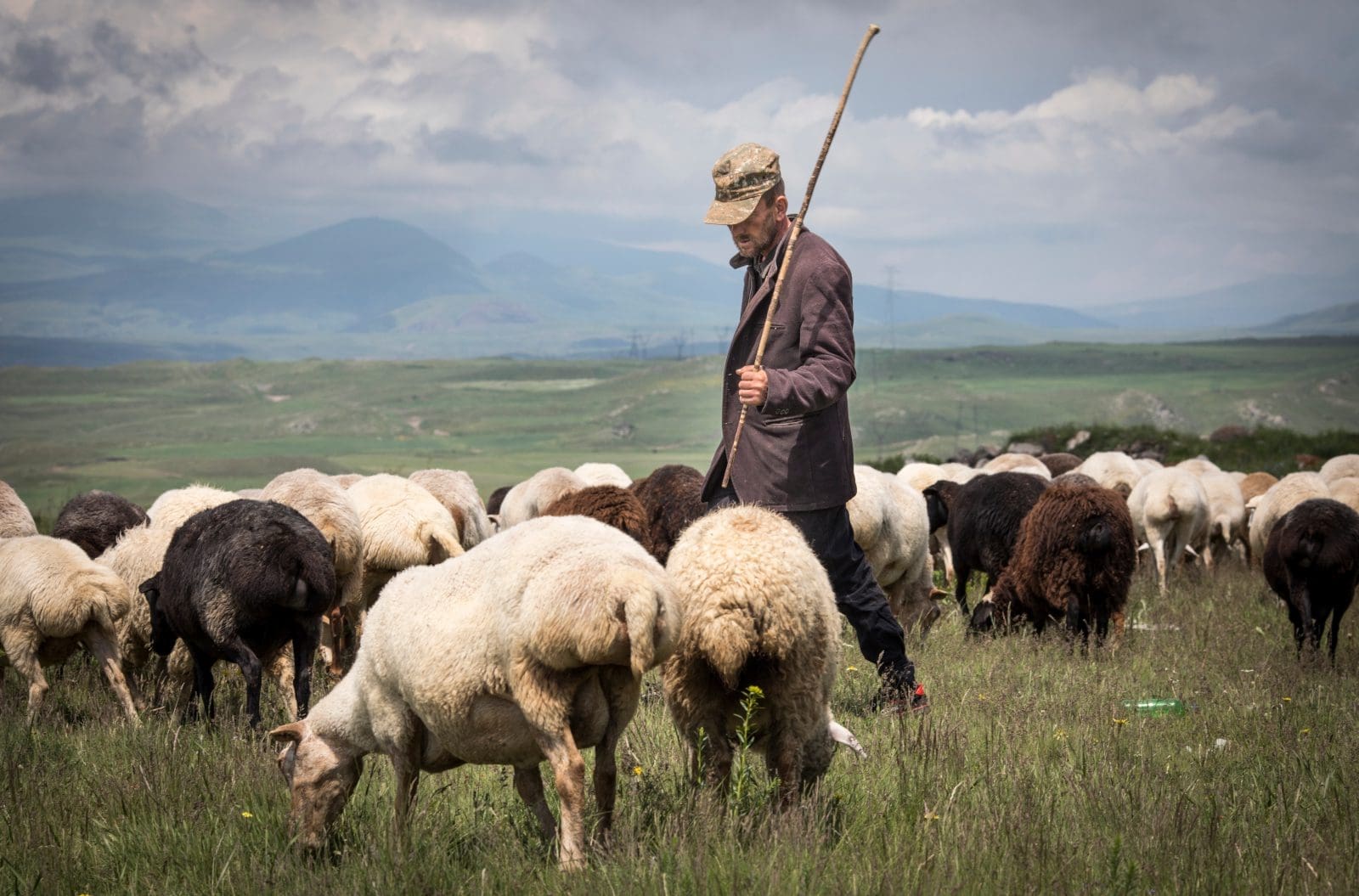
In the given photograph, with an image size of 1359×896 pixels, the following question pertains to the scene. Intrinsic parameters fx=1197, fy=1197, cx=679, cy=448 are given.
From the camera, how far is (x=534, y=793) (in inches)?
184

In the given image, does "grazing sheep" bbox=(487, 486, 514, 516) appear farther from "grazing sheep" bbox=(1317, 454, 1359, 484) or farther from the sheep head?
the sheep head

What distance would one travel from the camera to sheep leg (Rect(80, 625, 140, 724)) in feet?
25.9

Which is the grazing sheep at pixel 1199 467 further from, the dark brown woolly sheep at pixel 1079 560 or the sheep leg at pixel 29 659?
the sheep leg at pixel 29 659

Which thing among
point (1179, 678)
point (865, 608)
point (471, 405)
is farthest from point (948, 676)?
point (471, 405)

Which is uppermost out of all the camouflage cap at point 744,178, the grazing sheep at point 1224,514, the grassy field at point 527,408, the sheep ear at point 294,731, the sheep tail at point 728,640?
the camouflage cap at point 744,178

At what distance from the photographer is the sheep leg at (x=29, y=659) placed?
7789 mm

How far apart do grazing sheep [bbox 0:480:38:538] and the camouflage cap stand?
8.97 meters

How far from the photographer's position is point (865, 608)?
607 centimetres

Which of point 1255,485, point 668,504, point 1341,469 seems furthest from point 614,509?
point 1255,485

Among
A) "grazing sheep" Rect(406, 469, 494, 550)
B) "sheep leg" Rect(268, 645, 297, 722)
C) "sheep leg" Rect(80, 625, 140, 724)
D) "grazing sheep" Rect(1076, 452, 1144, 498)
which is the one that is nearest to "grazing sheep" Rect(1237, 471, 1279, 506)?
"grazing sheep" Rect(1076, 452, 1144, 498)

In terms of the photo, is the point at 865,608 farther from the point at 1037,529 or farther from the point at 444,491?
the point at 444,491

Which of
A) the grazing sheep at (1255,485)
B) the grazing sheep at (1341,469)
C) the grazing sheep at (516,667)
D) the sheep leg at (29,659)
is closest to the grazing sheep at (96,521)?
the sheep leg at (29,659)

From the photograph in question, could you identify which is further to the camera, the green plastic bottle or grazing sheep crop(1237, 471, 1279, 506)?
grazing sheep crop(1237, 471, 1279, 506)

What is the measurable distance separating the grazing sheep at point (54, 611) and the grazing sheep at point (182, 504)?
36.0 inches
